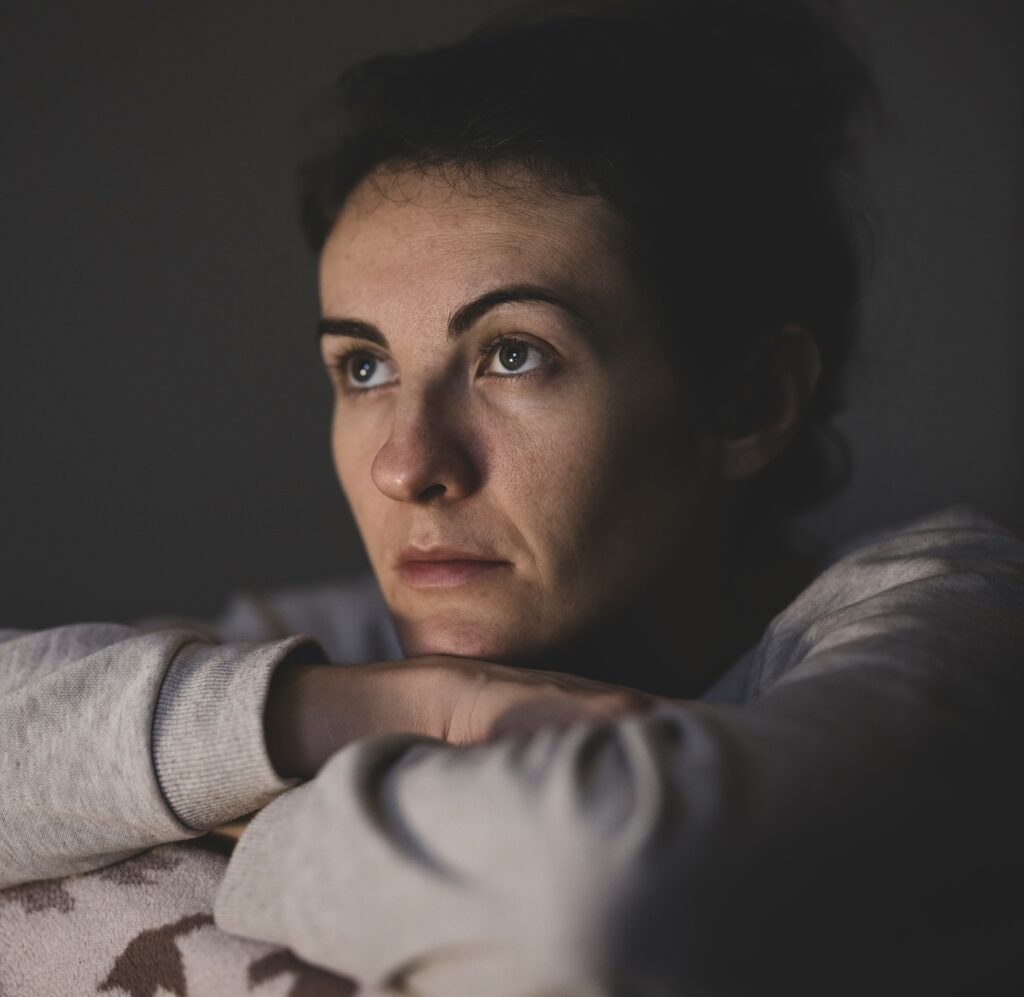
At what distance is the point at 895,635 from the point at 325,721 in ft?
1.37

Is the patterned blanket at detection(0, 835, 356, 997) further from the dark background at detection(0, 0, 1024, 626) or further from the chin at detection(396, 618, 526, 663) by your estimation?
the dark background at detection(0, 0, 1024, 626)

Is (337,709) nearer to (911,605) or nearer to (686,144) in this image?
(911,605)

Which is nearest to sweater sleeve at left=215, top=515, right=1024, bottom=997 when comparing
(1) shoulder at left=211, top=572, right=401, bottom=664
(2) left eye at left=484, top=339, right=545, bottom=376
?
(2) left eye at left=484, top=339, right=545, bottom=376

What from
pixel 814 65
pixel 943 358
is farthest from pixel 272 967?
pixel 943 358

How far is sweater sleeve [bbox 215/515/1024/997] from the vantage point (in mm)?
540

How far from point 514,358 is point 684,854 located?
1.85ft

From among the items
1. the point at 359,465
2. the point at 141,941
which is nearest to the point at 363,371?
the point at 359,465

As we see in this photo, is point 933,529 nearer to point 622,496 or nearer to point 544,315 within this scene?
point 622,496

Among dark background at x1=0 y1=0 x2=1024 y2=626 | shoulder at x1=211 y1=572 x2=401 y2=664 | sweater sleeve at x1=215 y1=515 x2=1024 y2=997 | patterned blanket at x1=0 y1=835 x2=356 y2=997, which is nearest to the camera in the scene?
sweater sleeve at x1=215 y1=515 x2=1024 y2=997

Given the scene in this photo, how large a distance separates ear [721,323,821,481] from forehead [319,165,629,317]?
0.24 metres

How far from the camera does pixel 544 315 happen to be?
3.19ft

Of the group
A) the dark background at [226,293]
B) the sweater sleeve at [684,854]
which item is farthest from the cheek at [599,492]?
the dark background at [226,293]

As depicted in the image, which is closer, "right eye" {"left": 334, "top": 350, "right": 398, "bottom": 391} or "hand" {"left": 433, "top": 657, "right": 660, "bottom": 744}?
"hand" {"left": 433, "top": 657, "right": 660, "bottom": 744}

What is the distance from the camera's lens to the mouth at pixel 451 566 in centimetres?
98
